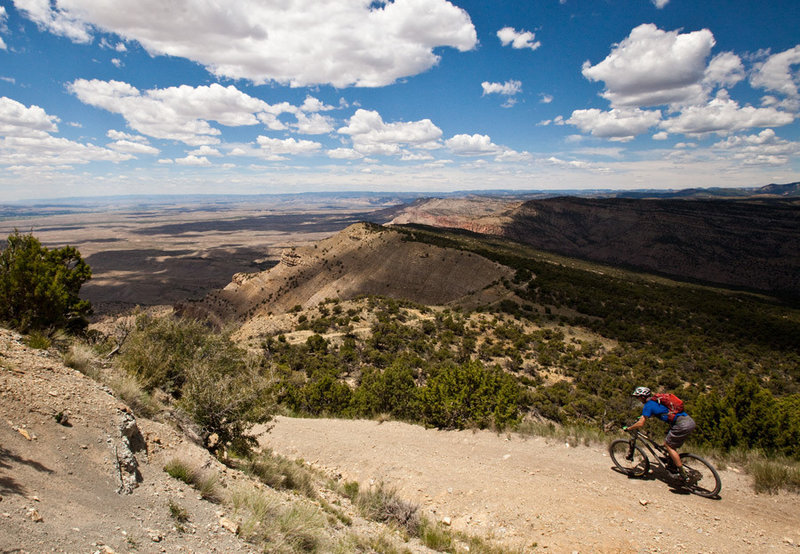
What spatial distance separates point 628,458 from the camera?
8.69 m

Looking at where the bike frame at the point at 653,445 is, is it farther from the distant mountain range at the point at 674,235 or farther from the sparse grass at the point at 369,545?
the distant mountain range at the point at 674,235

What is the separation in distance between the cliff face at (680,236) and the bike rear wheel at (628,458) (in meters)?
106

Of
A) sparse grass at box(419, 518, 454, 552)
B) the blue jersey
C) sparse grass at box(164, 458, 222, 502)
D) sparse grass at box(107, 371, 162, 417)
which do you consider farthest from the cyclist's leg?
sparse grass at box(107, 371, 162, 417)

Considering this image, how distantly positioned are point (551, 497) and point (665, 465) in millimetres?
2550

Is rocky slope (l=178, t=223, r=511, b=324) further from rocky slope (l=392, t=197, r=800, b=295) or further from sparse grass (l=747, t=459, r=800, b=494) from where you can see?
rocky slope (l=392, t=197, r=800, b=295)

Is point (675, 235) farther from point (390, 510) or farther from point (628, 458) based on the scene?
point (390, 510)

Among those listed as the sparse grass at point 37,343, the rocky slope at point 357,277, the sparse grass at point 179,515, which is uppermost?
the sparse grass at point 37,343

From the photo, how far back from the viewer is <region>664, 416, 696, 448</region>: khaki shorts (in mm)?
7582

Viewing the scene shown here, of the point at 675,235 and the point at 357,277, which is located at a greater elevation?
the point at 675,235

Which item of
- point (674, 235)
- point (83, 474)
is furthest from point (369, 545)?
point (674, 235)

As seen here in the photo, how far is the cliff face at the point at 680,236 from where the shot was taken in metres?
92.6

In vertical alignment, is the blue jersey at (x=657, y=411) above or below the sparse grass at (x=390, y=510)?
above

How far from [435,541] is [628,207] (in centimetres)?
15953

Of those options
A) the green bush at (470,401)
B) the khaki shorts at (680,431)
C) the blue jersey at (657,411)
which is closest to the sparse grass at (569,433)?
the green bush at (470,401)
